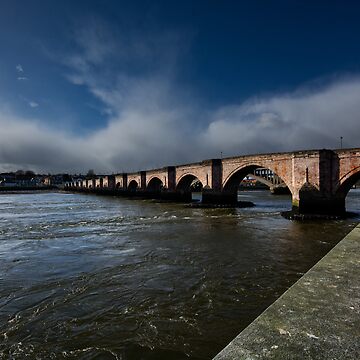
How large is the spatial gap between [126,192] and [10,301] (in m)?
55.2

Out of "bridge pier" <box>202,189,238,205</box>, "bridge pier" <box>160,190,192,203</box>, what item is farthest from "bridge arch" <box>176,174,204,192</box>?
"bridge pier" <box>202,189,238,205</box>

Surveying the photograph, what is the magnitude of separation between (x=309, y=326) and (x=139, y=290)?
15.9 feet

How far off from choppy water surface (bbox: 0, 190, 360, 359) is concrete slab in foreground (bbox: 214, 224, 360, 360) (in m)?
1.76

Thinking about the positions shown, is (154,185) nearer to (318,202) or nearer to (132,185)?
(132,185)

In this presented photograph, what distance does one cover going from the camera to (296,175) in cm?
2227

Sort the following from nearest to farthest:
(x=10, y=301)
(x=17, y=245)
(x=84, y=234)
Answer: (x=10, y=301)
(x=17, y=245)
(x=84, y=234)

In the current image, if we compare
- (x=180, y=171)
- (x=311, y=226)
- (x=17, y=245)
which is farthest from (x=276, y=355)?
(x=180, y=171)

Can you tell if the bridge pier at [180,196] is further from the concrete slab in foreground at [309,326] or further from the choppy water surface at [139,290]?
the concrete slab in foreground at [309,326]

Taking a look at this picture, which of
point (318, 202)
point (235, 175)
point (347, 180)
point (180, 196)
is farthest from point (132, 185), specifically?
point (347, 180)

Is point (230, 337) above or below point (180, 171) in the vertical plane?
below

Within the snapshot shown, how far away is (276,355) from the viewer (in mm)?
2270

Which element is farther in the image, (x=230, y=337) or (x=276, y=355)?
(x=230, y=337)

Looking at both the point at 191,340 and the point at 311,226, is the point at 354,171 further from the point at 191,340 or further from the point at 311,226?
the point at 191,340

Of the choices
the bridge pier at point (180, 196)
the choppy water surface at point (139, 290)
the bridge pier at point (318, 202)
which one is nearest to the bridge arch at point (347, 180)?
the bridge pier at point (318, 202)
